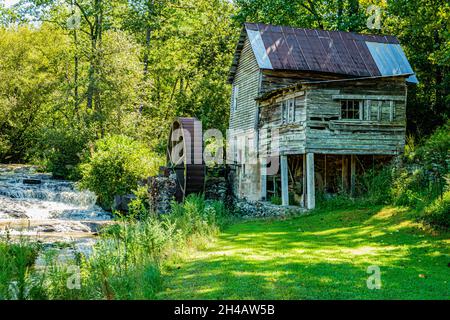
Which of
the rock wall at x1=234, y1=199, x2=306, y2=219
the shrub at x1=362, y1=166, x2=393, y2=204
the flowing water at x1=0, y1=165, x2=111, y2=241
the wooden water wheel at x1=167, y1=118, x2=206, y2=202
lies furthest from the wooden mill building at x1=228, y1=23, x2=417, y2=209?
the flowing water at x1=0, y1=165, x2=111, y2=241

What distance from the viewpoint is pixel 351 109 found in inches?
786

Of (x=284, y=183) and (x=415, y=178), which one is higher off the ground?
(x=415, y=178)

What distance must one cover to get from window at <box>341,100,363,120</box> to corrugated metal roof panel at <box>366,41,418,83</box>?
541 centimetres

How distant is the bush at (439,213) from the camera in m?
12.6

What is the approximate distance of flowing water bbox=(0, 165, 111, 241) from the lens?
1803 cm

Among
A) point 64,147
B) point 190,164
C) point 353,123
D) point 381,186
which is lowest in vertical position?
point 381,186

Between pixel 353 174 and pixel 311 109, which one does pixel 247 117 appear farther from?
pixel 311 109

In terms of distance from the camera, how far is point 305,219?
17.2 m

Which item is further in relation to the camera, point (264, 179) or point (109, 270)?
point (264, 179)

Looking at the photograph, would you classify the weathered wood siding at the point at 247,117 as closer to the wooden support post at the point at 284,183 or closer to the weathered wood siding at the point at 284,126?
the weathered wood siding at the point at 284,126

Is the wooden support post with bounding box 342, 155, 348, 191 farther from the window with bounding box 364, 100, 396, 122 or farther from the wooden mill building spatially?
the window with bounding box 364, 100, 396, 122

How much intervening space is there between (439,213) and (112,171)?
1512cm

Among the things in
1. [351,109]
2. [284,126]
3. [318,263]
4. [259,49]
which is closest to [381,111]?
[351,109]
